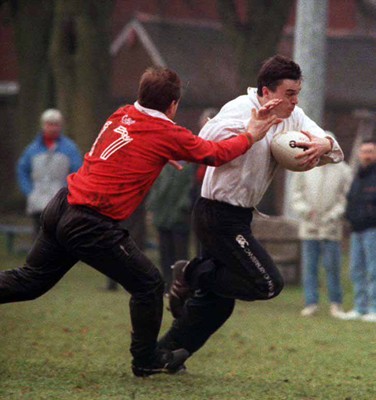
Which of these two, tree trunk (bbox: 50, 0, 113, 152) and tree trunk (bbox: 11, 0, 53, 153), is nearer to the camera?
tree trunk (bbox: 50, 0, 113, 152)

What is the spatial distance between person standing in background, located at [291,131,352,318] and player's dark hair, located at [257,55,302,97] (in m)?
5.78

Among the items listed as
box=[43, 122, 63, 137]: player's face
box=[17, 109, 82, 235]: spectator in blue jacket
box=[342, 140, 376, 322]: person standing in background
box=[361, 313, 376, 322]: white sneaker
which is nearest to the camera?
box=[361, 313, 376, 322]: white sneaker

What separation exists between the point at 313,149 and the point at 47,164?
8.01 metres

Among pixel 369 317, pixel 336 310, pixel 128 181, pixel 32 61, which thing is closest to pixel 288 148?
pixel 128 181

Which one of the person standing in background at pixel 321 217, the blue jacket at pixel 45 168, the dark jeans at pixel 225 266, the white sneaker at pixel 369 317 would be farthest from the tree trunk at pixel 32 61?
the dark jeans at pixel 225 266

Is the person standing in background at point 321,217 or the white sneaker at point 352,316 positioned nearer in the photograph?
the white sneaker at point 352,316

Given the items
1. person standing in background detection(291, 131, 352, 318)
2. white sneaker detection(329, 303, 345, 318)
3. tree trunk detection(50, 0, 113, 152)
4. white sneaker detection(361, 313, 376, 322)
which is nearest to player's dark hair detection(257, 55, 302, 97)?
person standing in background detection(291, 131, 352, 318)

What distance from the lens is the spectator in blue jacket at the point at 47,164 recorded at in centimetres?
1493

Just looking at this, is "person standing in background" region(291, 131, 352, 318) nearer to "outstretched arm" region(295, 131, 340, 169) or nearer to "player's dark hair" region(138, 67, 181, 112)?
"outstretched arm" region(295, 131, 340, 169)

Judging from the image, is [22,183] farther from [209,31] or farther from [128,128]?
[209,31]

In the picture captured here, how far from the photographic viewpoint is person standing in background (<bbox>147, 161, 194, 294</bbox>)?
14.1m

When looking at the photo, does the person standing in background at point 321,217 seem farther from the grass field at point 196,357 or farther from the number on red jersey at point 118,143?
the number on red jersey at point 118,143

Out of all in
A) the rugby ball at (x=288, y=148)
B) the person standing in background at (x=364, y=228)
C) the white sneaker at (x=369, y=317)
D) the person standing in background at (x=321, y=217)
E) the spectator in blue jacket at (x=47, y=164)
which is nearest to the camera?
the rugby ball at (x=288, y=148)

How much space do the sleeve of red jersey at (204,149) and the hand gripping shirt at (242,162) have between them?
0.26 meters
